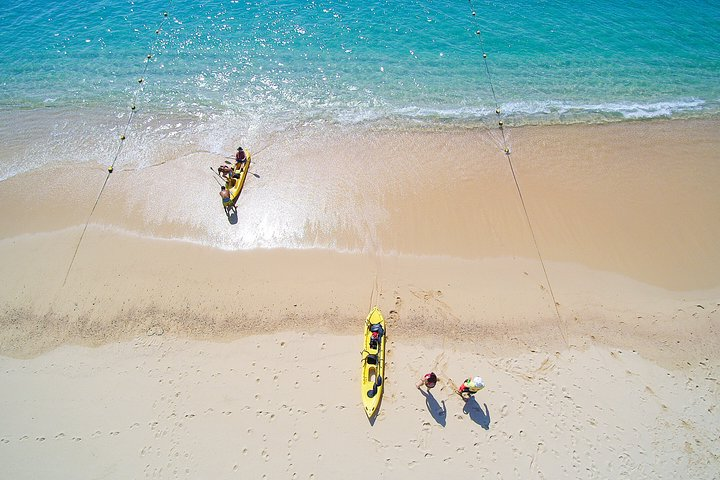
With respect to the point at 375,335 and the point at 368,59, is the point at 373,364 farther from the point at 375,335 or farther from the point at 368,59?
the point at 368,59

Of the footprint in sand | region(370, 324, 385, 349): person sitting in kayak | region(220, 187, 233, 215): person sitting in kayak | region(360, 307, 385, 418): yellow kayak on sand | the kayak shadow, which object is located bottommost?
the footprint in sand

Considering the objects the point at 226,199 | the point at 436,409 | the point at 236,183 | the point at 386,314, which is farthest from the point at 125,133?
the point at 436,409

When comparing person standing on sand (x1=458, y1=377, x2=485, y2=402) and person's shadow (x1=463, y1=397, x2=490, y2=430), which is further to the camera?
person's shadow (x1=463, y1=397, x2=490, y2=430)

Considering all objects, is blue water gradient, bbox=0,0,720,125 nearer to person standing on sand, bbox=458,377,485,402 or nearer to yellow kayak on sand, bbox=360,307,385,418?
yellow kayak on sand, bbox=360,307,385,418

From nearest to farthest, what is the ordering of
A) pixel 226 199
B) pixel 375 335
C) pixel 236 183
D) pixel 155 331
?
pixel 375 335, pixel 155 331, pixel 226 199, pixel 236 183

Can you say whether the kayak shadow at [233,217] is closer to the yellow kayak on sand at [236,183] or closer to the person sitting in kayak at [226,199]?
the person sitting in kayak at [226,199]

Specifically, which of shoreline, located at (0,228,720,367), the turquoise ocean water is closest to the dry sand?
shoreline, located at (0,228,720,367)

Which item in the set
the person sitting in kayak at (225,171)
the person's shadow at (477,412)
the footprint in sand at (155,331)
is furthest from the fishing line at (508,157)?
the footprint in sand at (155,331)
